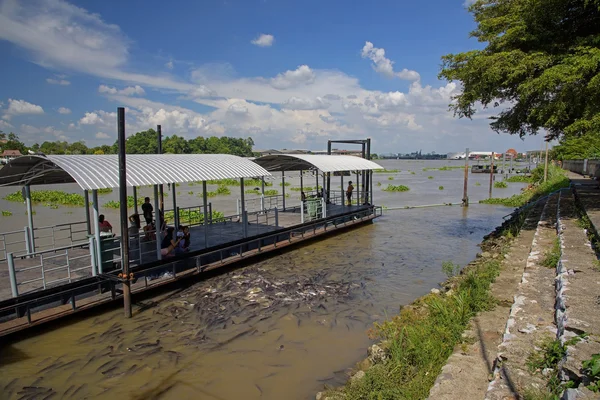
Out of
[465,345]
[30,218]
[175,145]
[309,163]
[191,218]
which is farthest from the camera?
[175,145]

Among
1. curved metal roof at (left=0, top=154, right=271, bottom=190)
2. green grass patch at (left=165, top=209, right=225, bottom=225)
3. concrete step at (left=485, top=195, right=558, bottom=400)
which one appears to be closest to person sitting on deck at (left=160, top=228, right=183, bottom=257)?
curved metal roof at (left=0, top=154, right=271, bottom=190)

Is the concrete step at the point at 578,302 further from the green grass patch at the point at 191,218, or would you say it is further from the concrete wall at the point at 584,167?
the concrete wall at the point at 584,167

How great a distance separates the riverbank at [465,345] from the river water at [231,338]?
1.00 meters

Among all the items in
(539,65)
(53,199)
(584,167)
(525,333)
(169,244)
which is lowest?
(53,199)

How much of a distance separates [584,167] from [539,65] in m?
38.2

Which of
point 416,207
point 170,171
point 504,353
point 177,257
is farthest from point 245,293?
point 416,207

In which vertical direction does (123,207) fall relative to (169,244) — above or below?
above

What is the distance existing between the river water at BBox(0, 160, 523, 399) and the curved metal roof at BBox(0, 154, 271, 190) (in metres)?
3.16

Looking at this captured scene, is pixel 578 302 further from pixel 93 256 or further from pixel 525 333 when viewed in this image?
pixel 93 256

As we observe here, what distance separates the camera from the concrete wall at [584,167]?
34.1m

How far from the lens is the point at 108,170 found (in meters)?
10.1

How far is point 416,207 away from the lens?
3180cm

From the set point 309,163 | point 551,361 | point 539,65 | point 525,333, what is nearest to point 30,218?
point 309,163

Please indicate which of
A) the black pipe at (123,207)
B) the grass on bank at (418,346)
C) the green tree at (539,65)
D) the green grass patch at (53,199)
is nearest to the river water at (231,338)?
the black pipe at (123,207)
